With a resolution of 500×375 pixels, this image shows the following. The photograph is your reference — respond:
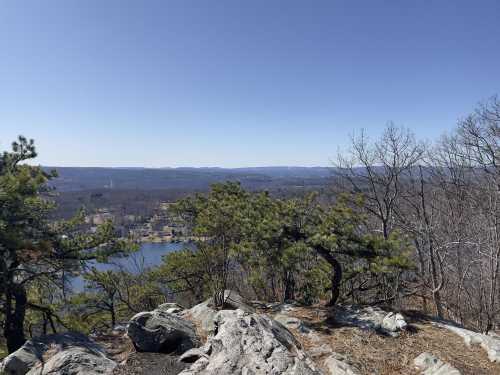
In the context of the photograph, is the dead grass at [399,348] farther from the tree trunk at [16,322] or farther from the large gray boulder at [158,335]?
the tree trunk at [16,322]

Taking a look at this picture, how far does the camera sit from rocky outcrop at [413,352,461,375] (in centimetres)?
535

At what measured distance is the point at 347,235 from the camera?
8180mm

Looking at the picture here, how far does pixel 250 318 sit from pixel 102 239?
641 cm

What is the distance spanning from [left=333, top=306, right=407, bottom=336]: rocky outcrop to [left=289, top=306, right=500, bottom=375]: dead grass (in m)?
0.20

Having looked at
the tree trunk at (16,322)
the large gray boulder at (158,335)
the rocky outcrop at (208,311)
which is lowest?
the tree trunk at (16,322)

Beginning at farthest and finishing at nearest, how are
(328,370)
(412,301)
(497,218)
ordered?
(412,301), (497,218), (328,370)

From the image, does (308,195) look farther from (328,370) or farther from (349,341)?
(328,370)

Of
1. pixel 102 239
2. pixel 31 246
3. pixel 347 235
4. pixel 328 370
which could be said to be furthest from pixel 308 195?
pixel 31 246

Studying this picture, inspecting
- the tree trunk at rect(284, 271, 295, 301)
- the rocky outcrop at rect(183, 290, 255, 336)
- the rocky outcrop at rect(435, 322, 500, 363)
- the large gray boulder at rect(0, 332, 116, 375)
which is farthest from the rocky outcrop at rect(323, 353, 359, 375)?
the tree trunk at rect(284, 271, 295, 301)

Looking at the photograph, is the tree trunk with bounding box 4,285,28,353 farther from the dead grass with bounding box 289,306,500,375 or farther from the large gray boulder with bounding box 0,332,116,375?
the dead grass with bounding box 289,306,500,375

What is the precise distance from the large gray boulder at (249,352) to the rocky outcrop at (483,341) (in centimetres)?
438

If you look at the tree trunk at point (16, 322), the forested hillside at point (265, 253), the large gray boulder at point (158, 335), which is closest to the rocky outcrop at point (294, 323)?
the forested hillside at point (265, 253)

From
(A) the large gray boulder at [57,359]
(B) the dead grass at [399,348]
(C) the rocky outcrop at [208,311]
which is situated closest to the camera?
(A) the large gray boulder at [57,359]

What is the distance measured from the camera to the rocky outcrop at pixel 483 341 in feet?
20.2
